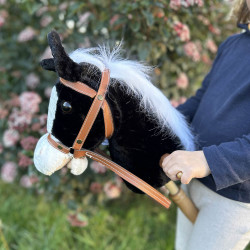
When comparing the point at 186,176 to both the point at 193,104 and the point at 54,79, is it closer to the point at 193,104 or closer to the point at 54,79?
the point at 193,104

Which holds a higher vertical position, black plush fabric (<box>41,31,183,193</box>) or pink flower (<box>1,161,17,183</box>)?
black plush fabric (<box>41,31,183,193</box>)

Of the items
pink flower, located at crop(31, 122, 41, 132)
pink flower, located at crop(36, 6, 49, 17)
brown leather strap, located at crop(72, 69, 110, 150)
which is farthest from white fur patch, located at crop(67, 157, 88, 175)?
pink flower, located at crop(36, 6, 49, 17)

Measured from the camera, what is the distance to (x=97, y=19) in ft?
5.59

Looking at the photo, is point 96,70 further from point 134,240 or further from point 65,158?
point 134,240

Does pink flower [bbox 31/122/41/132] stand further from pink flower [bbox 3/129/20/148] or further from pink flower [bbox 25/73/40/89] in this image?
pink flower [bbox 25/73/40/89]

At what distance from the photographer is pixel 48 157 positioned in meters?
0.83

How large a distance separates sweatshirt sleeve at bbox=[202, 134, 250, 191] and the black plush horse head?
0.15 m

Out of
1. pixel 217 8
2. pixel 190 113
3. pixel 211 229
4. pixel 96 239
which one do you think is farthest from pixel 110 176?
pixel 217 8

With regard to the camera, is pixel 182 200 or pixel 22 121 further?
pixel 22 121

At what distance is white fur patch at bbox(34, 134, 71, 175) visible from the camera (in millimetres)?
827

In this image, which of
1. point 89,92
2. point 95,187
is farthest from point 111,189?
point 89,92

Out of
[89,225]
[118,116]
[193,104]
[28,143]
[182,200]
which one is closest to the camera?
[118,116]

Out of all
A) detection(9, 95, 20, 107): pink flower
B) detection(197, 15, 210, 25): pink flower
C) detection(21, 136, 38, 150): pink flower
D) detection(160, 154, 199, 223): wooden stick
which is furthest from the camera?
detection(9, 95, 20, 107): pink flower

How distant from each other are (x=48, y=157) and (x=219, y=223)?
24.8 inches
